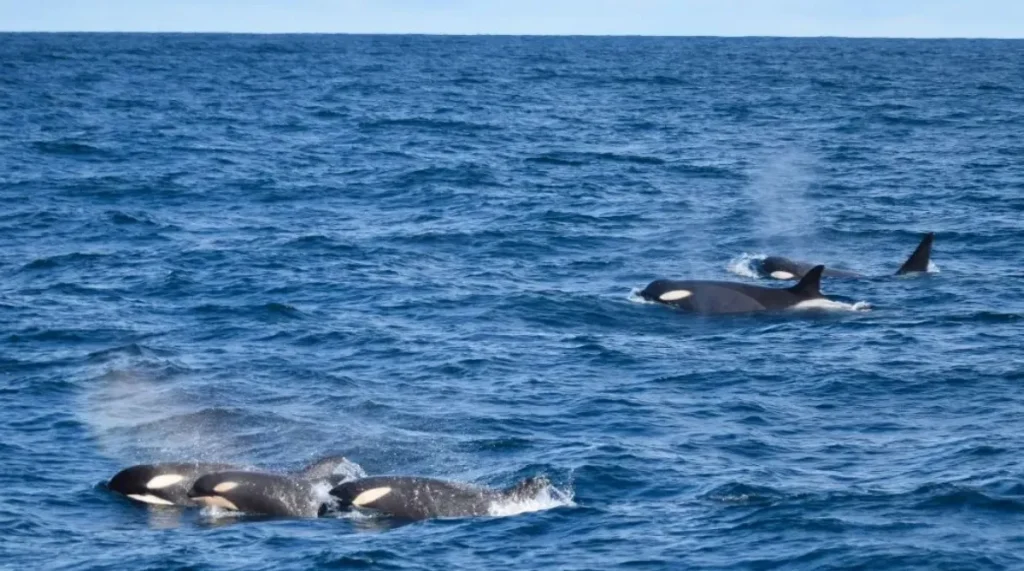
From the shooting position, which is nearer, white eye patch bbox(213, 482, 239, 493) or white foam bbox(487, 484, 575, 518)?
white foam bbox(487, 484, 575, 518)

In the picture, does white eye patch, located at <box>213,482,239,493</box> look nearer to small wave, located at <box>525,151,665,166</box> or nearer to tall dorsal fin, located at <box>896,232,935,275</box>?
Result: tall dorsal fin, located at <box>896,232,935,275</box>

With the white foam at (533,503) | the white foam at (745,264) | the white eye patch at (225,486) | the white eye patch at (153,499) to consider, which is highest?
the white foam at (745,264)

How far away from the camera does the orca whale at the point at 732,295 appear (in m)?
27.8

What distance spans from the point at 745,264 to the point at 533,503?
1620 cm

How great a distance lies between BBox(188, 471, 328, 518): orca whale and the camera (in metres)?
17.5

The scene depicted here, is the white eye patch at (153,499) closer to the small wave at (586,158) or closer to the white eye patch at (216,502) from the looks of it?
the white eye patch at (216,502)

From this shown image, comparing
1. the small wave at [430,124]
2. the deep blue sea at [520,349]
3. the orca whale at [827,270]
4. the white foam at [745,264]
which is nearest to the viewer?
the deep blue sea at [520,349]

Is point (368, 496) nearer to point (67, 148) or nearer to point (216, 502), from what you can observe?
point (216, 502)

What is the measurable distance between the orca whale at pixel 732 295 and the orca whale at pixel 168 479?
11.2 m

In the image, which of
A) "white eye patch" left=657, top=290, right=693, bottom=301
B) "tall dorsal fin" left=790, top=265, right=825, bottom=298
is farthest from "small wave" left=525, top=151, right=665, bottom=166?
"tall dorsal fin" left=790, top=265, right=825, bottom=298

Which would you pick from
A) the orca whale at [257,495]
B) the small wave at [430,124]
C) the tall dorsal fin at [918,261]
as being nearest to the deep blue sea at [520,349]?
the orca whale at [257,495]

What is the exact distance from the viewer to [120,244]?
116 feet

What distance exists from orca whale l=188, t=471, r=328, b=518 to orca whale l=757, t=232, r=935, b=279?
1559 centimetres

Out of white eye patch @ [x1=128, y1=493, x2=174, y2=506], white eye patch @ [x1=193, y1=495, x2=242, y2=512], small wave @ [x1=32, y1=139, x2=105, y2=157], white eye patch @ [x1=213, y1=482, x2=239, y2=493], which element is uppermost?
white eye patch @ [x1=213, y1=482, x2=239, y2=493]
